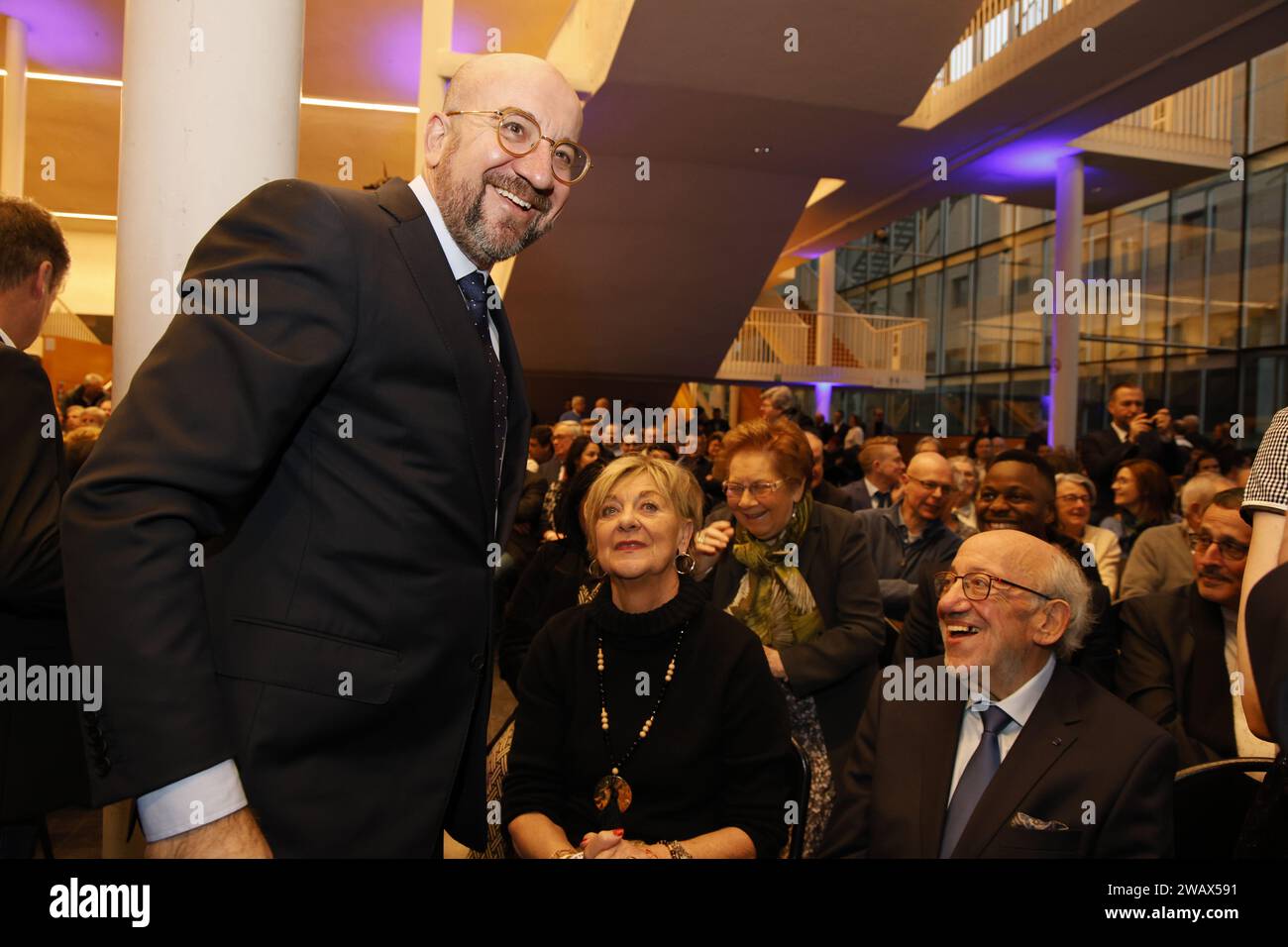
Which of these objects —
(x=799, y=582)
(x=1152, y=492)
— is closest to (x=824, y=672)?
(x=799, y=582)

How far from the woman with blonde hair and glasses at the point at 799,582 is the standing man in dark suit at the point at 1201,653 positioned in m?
0.89

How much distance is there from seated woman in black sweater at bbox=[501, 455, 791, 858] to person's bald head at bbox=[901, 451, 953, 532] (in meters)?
2.41

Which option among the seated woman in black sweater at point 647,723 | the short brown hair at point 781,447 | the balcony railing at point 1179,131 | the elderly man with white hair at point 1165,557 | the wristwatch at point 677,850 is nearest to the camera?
the wristwatch at point 677,850

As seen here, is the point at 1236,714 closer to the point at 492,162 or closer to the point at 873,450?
the point at 492,162

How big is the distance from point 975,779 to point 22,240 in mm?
2337

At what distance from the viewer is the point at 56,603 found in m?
1.94

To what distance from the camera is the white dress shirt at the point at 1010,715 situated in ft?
7.55

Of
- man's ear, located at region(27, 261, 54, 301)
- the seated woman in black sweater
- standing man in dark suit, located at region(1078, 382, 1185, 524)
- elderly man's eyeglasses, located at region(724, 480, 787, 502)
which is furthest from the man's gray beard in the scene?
standing man in dark suit, located at region(1078, 382, 1185, 524)

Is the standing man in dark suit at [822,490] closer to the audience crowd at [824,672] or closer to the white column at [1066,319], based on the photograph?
the audience crowd at [824,672]

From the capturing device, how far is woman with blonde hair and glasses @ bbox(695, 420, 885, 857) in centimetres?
331

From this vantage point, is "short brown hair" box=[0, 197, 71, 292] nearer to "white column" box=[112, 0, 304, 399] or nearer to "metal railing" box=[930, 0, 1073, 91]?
"white column" box=[112, 0, 304, 399]

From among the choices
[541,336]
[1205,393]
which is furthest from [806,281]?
[541,336]

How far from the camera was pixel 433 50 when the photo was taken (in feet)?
27.7

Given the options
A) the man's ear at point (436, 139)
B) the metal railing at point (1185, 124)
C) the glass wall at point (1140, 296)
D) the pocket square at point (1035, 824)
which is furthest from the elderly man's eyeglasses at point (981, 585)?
the glass wall at point (1140, 296)
